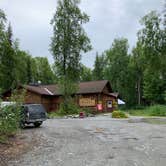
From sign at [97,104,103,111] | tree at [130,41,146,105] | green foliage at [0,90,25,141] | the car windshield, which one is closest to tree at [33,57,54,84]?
tree at [130,41,146,105]

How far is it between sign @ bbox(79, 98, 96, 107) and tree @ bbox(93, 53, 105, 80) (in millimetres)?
46819

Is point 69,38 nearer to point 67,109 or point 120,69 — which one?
point 67,109

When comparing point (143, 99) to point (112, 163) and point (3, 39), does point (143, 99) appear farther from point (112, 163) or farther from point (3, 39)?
point (112, 163)

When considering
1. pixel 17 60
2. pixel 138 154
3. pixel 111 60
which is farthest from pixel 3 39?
pixel 111 60

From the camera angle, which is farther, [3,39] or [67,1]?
[67,1]

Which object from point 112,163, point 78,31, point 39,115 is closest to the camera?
point 112,163

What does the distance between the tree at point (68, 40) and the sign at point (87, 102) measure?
5.01m

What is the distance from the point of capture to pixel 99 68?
9988cm

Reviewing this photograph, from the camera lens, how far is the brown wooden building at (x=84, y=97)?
48688 mm

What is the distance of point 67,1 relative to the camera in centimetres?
4497

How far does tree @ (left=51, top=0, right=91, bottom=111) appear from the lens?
1747 inches

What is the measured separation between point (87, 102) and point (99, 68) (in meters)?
51.5

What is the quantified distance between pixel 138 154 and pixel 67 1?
117 ft

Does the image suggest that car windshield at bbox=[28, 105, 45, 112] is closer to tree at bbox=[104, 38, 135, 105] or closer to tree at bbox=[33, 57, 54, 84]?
tree at bbox=[104, 38, 135, 105]
